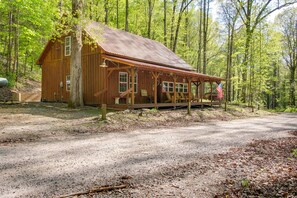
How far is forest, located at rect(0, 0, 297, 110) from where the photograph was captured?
2039 centimetres

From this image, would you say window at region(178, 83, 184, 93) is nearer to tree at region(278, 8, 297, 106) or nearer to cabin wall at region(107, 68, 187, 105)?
cabin wall at region(107, 68, 187, 105)

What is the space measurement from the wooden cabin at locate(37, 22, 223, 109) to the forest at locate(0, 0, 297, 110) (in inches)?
76.9

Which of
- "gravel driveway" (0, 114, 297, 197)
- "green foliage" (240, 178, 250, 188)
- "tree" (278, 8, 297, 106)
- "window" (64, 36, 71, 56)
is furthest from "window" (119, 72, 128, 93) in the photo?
"tree" (278, 8, 297, 106)

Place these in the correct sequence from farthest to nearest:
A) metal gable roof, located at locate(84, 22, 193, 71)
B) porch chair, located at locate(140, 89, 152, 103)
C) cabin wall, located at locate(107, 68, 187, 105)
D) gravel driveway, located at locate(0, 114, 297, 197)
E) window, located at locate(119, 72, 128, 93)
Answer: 1. porch chair, located at locate(140, 89, 152, 103)
2. window, located at locate(119, 72, 128, 93)
3. cabin wall, located at locate(107, 68, 187, 105)
4. metal gable roof, located at locate(84, 22, 193, 71)
5. gravel driveway, located at locate(0, 114, 297, 197)

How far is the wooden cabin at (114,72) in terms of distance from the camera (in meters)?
14.8

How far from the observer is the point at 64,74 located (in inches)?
727

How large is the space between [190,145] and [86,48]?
12445mm

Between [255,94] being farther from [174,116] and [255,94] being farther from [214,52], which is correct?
[214,52]

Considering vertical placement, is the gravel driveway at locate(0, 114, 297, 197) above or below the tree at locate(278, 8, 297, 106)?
below

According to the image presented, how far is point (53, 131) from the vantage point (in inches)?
318

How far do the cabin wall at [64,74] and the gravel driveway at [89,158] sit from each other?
7910 mm

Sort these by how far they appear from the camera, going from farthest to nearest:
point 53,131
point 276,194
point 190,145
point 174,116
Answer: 1. point 174,116
2. point 53,131
3. point 190,145
4. point 276,194

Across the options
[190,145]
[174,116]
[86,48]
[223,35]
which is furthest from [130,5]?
[190,145]

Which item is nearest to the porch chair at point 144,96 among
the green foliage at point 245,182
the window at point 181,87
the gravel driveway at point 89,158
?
the window at point 181,87
